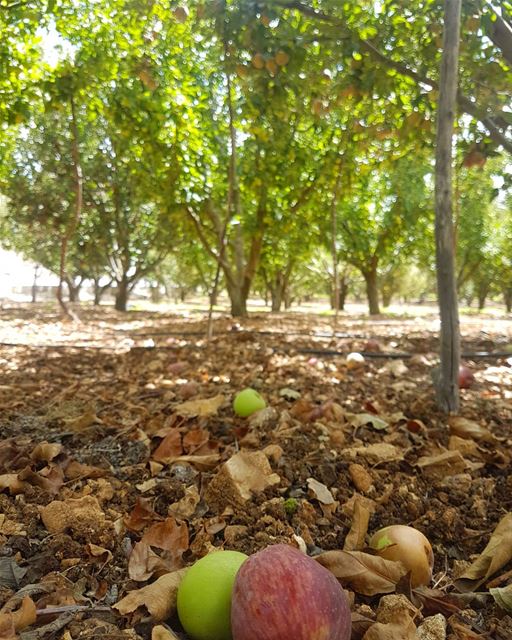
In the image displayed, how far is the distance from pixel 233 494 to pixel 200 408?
1302 millimetres

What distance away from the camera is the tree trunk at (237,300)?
41.8ft

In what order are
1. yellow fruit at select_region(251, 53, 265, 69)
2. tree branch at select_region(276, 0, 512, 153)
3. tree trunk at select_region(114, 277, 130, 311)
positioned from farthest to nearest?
tree trunk at select_region(114, 277, 130, 311) < yellow fruit at select_region(251, 53, 265, 69) < tree branch at select_region(276, 0, 512, 153)

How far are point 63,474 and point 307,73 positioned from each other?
4395 millimetres

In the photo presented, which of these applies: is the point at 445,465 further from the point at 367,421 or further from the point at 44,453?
the point at 44,453

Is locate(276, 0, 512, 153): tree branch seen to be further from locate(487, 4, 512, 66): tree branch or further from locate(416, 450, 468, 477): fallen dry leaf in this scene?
locate(416, 450, 468, 477): fallen dry leaf

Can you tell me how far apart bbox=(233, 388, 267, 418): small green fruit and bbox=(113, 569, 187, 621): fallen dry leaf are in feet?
5.89

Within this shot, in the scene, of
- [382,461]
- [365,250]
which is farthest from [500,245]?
[382,461]

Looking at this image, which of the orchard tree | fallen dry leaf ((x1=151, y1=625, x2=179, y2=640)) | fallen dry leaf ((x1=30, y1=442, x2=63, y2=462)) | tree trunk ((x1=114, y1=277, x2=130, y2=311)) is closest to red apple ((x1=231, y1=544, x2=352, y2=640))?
fallen dry leaf ((x1=151, y1=625, x2=179, y2=640))

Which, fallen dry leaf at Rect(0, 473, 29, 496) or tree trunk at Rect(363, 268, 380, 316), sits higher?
tree trunk at Rect(363, 268, 380, 316)

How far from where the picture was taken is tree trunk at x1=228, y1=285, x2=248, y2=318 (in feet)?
41.8

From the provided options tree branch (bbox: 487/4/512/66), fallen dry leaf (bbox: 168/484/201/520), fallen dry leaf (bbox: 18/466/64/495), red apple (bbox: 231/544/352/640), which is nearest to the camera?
red apple (bbox: 231/544/352/640)

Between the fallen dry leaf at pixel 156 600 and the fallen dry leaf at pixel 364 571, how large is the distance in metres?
0.51

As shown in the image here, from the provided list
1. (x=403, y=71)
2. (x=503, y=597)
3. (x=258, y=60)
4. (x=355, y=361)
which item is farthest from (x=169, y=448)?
(x=403, y=71)

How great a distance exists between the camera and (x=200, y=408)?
135 inches
